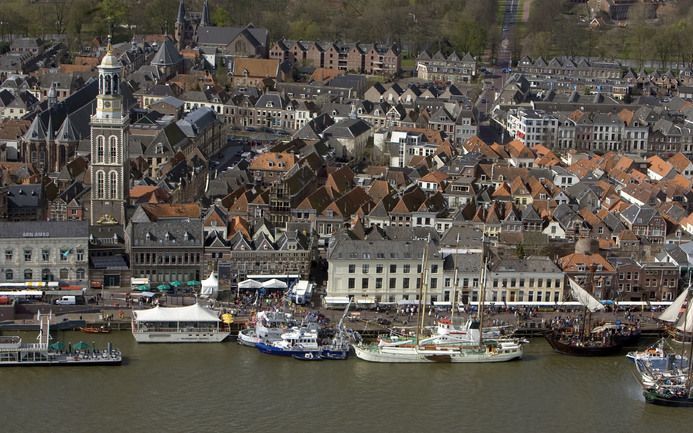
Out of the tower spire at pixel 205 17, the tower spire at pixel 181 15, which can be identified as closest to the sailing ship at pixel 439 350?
the tower spire at pixel 205 17

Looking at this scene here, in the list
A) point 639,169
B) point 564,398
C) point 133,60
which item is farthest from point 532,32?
point 564,398

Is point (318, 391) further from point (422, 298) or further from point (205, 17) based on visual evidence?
point (205, 17)

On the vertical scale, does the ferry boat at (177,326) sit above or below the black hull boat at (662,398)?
above

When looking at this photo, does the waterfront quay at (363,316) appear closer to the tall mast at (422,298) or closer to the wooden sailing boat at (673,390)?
the tall mast at (422,298)

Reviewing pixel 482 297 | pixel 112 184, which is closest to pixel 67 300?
pixel 112 184

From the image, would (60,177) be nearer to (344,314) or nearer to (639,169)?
(344,314)

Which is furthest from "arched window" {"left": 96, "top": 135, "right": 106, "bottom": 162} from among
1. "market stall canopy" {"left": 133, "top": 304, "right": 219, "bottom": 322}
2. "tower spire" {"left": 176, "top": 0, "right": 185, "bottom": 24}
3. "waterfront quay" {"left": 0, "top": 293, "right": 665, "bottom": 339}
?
"tower spire" {"left": 176, "top": 0, "right": 185, "bottom": 24}

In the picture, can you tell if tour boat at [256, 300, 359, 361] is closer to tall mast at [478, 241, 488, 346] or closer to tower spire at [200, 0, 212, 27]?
tall mast at [478, 241, 488, 346]
